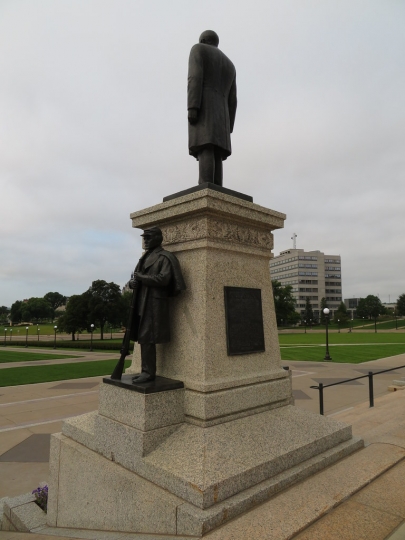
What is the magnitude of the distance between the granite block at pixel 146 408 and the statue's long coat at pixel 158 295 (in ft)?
1.84

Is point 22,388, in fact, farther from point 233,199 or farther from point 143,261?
point 233,199

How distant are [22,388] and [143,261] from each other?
1161 cm

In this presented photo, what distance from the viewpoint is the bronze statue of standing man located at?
14.3 feet

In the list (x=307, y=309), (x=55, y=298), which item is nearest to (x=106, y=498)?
(x=307, y=309)

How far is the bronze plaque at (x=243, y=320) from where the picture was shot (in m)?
3.89

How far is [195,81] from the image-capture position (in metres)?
4.32

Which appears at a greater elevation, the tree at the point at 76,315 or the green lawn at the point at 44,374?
the tree at the point at 76,315

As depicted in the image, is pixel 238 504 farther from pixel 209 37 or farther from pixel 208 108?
pixel 209 37

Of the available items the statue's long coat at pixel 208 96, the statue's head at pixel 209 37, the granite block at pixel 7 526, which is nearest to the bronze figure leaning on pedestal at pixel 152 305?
the statue's long coat at pixel 208 96

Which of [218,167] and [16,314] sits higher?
[218,167]

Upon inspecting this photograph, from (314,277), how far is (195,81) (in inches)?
5210

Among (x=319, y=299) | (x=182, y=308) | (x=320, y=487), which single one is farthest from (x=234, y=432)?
(x=319, y=299)

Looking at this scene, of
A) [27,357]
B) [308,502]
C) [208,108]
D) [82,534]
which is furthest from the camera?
[27,357]

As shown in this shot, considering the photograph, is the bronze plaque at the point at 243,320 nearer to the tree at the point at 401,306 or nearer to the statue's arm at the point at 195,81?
the statue's arm at the point at 195,81
